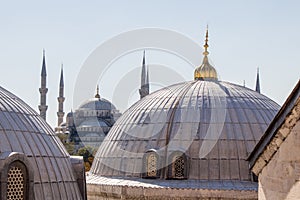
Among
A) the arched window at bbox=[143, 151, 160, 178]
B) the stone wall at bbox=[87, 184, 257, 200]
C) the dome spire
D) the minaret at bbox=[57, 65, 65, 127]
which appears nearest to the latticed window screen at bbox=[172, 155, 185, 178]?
the arched window at bbox=[143, 151, 160, 178]

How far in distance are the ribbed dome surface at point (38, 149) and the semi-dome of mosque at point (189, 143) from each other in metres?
6.03

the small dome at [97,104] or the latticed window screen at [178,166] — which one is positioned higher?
the small dome at [97,104]

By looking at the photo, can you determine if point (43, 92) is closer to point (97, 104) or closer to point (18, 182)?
point (97, 104)

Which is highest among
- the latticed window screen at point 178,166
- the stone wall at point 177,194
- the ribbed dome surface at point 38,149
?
the ribbed dome surface at point 38,149

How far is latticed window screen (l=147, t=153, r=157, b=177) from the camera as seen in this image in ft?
62.4

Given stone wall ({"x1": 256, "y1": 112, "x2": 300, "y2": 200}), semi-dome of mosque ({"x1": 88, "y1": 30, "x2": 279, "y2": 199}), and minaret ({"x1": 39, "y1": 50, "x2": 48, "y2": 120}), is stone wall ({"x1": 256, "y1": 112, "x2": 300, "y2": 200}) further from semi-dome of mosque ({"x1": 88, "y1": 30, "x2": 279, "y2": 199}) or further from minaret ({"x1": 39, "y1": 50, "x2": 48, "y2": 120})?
minaret ({"x1": 39, "y1": 50, "x2": 48, "y2": 120})

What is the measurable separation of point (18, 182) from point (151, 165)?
339 inches

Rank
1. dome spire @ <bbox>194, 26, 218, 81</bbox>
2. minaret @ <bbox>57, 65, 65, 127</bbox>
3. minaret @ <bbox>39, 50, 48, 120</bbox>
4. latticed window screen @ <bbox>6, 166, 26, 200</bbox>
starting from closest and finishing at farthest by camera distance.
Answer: latticed window screen @ <bbox>6, 166, 26, 200</bbox> < dome spire @ <bbox>194, 26, 218, 81</bbox> < minaret @ <bbox>39, 50, 48, 120</bbox> < minaret @ <bbox>57, 65, 65, 127</bbox>

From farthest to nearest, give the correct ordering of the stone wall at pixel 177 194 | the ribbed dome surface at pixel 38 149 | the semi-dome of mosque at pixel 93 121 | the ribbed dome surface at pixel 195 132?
1. the semi-dome of mosque at pixel 93 121
2. the ribbed dome surface at pixel 195 132
3. the stone wall at pixel 177 194
4. the ribbed dome surface at pixel 38 149

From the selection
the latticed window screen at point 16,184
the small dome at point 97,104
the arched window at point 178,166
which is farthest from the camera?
the small dome at point 97,104

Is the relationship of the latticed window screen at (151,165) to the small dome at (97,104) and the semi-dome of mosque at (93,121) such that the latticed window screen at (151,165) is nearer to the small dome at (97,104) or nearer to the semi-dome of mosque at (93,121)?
the semi-dome of mosque at (93,121)

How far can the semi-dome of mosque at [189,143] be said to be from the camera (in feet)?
61.1

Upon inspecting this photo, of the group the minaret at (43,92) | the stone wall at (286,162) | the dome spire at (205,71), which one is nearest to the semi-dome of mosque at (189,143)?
the dome spire at (205,71)

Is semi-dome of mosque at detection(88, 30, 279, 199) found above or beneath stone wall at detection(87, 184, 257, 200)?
above
